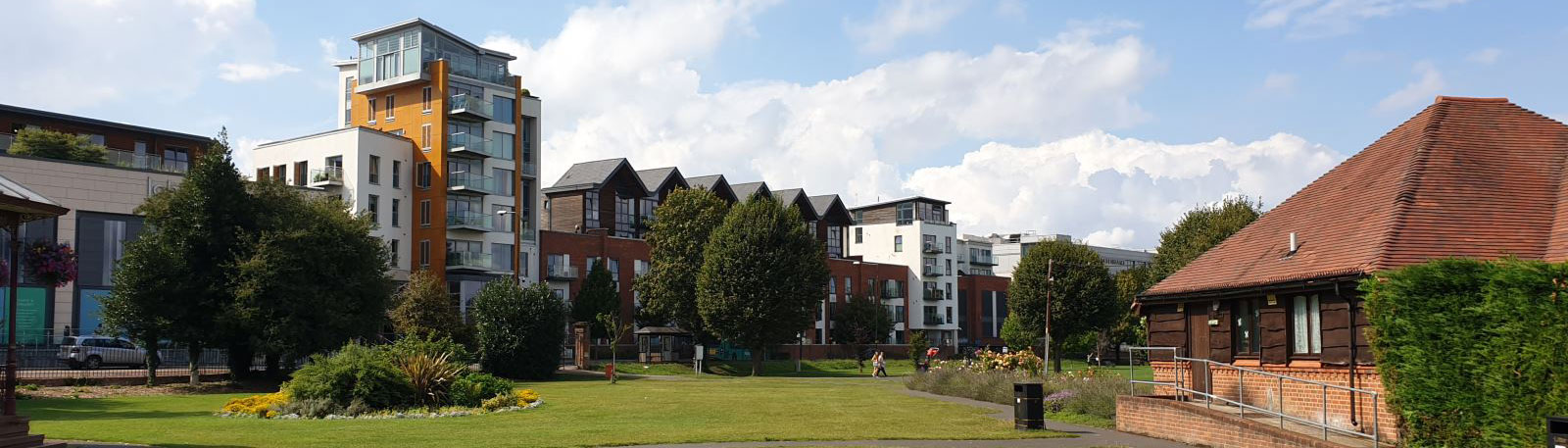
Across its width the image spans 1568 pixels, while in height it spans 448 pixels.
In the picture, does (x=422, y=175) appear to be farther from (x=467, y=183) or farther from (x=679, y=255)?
(x=679, y=255)

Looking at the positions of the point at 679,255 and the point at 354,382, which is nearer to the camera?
the point at 354,382

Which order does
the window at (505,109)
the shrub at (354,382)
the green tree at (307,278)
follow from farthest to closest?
the window at (505,109) → the green tree at (307,278) → the shrub at (354,382)

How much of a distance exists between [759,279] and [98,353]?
30336mm

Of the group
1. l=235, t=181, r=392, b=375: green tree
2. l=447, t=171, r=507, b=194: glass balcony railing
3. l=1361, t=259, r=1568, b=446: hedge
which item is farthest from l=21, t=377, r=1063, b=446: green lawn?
l=447, t=171, r=507, b=194: glass balcony railing

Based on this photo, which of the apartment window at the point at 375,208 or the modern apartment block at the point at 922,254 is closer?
the apartment window at the point at 375,208

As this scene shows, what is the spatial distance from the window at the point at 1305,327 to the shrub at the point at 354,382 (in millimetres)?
18604

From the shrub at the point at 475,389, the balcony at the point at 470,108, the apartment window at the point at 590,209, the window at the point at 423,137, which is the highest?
the balcony at the point at 470,108

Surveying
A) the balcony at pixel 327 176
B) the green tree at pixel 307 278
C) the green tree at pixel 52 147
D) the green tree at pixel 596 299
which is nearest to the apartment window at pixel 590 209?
the green tree at pixel 596 299

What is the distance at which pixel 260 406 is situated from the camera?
27.0 metres

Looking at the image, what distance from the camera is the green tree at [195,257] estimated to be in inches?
1610

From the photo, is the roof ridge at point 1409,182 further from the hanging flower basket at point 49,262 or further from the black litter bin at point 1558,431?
the hanging flower basket at point 49,262

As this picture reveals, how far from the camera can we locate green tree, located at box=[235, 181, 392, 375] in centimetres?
4159

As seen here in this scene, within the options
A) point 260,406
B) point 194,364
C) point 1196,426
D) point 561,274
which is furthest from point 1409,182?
point 561,274

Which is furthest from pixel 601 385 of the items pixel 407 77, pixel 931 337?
pixel 931 337
